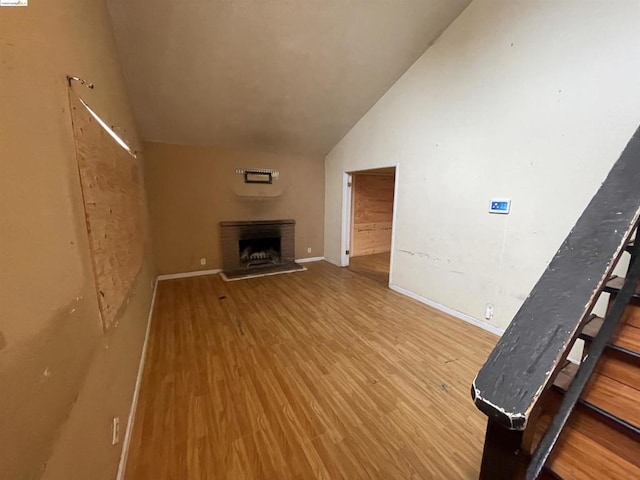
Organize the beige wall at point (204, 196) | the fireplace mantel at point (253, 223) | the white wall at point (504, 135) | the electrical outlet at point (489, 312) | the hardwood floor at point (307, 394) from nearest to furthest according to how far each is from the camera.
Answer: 1. the hardwood floor at point (307, 394)
2. the white wall at point (504, 135)
3. the electrical outlet at point (489, 312)
4. the beige wall at point (204, 196)
5. the fireplace mantel at point (253, 223)

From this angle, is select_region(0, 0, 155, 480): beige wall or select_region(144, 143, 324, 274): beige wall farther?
select_region(144, 143, 324, 274): beige wall

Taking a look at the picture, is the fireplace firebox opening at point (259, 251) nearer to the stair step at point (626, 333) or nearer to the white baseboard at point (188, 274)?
the white baseboard at point (188, 274)

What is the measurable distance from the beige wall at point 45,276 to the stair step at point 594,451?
4.31ft

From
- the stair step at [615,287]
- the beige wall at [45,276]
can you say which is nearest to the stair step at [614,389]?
the stair step at [615,287]

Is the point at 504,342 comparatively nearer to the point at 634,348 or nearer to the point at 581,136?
the point at 634,348

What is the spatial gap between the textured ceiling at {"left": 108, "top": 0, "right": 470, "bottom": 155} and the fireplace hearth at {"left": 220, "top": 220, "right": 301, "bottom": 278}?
161 cm

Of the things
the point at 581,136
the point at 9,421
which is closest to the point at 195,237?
the point at 9,421

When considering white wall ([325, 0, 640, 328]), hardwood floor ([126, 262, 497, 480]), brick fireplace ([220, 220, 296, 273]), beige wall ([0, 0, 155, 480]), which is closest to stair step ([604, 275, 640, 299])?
hardwood floor ([126, 262, 497, 480])

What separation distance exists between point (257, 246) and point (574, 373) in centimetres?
465

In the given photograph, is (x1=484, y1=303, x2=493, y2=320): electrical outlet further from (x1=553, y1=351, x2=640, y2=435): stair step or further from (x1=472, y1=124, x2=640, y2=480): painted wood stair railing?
(x1=553, y1=351, x2=640, y2=435): stair step

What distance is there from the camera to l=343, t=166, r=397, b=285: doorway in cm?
559

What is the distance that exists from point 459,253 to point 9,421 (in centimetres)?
323

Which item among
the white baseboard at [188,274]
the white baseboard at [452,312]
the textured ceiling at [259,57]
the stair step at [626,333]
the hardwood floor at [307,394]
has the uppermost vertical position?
the textured ceiling at [259,57]

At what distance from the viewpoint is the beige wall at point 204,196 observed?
4.00 metres
